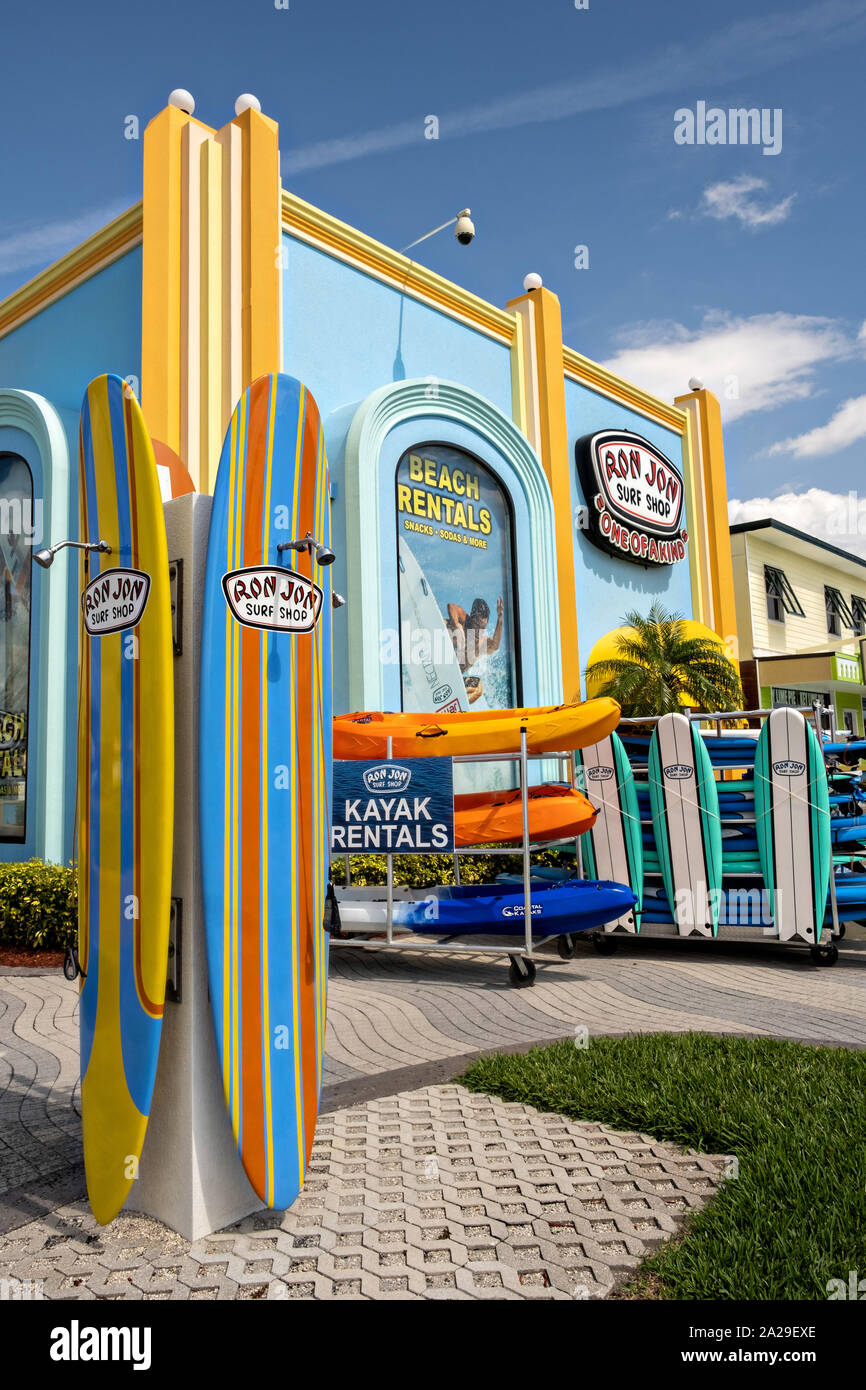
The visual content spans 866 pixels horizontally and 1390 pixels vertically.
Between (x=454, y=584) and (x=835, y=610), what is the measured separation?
86.6ft

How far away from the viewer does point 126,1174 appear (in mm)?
3262

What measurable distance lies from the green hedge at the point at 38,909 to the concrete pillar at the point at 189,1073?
241 inches

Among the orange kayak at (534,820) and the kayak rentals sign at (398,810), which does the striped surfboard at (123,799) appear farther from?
the orange kayak at (534,820)

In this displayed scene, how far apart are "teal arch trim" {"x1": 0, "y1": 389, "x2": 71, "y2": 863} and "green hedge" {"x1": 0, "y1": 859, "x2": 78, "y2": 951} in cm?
189

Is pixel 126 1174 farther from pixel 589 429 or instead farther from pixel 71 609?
pixel 589 429

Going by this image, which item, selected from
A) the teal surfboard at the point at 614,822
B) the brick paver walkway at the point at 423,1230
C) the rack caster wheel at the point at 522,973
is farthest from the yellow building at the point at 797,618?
the brick paver walkway at the point at 423,1230

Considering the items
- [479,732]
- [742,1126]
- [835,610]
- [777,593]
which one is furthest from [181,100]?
[835,610]

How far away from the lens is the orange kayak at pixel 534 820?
8.73 metres

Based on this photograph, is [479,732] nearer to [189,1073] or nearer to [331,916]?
[331,916]

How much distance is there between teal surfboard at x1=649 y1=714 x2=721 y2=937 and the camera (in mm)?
8906

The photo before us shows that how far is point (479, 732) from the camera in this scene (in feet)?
27.9

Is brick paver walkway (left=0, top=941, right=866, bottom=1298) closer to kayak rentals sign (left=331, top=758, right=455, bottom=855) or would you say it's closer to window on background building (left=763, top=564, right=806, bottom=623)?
kayak rentals sign (left=331, top=758, right=455, bottom=855)

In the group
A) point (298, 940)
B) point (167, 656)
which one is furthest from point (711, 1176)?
point (167, 656)

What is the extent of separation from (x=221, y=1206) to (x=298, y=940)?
0.96 m
